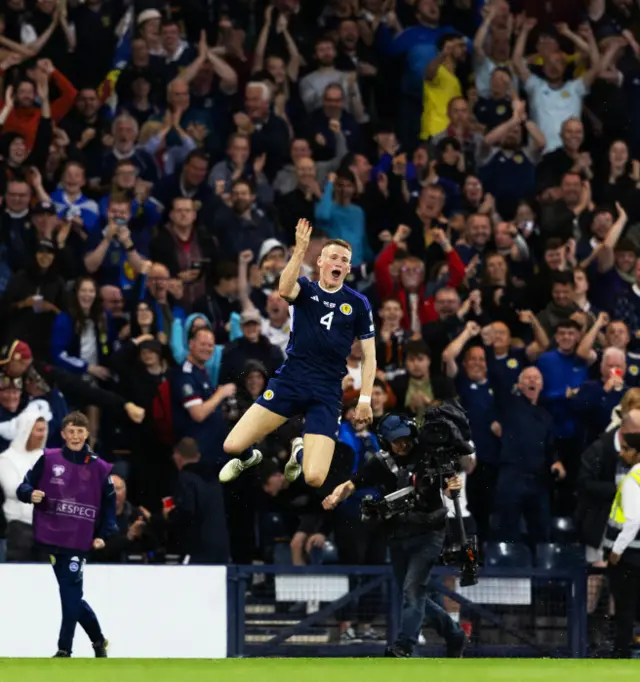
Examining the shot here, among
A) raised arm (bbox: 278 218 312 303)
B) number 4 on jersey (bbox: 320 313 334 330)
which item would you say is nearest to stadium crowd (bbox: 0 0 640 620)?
number 4 on jersey (bbox: 320 313 334 330)

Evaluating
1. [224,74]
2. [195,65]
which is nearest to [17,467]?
[195,65]

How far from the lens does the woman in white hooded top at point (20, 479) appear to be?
17.2m

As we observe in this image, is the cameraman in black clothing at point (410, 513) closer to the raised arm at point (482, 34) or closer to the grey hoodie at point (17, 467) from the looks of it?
the grey hoodie at point (17, 467)

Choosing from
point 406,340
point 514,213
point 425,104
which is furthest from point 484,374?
point 425,104

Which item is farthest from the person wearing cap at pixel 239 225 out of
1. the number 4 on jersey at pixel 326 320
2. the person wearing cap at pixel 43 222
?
the number 4 on jersey at pixel 326 320

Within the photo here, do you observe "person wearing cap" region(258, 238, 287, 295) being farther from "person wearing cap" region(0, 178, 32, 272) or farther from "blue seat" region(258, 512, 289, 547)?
"blue seat" region(258, 512, 289, 547)

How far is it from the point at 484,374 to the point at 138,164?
5118mm

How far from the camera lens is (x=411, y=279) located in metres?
20.1

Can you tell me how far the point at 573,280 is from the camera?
20.4 metres

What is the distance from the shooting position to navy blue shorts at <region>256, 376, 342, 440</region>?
46.6ft

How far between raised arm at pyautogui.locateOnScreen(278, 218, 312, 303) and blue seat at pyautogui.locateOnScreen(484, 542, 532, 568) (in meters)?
5.23

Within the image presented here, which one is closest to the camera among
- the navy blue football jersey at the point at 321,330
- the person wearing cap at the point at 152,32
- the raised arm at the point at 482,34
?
the navy blue football jersey at the point at 321,330

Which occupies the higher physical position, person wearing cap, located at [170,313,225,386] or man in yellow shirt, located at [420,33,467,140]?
man in yellow shirt, located at [420,33,467,140]

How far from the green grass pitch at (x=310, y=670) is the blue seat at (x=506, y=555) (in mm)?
3665
